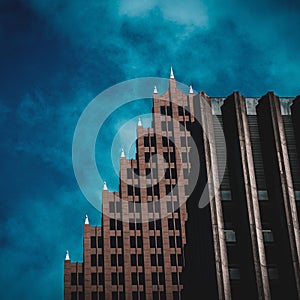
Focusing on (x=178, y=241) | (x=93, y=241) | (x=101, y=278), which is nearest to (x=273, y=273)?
(x=178, y=241)

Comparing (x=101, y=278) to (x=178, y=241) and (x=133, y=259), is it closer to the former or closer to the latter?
(x=133, y=259)

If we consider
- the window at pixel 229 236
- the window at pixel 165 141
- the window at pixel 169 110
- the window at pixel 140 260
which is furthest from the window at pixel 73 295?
the window at pixel 229 236

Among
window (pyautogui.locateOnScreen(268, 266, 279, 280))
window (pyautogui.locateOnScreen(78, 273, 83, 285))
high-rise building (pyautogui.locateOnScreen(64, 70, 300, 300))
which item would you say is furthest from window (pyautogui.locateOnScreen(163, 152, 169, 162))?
window (pyautogui.locateOnScreen(268, 266, 279, 280))

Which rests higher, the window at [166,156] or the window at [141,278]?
the window at [166,156]

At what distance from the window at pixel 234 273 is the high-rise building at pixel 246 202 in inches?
3.9

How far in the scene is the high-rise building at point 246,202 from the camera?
6341 centimetres

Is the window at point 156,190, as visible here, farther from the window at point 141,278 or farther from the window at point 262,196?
the window at point 262,196

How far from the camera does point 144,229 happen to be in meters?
129

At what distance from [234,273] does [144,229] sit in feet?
Result: 216

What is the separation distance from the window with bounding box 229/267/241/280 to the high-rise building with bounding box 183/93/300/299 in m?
0.10

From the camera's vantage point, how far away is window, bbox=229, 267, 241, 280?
209ft

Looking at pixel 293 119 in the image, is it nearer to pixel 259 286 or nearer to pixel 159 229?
pixel 259 286

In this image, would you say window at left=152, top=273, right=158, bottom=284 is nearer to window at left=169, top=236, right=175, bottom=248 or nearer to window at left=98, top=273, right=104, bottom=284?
window at left=169, top=236, right=175, bottom=248

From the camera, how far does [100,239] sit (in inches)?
5064
